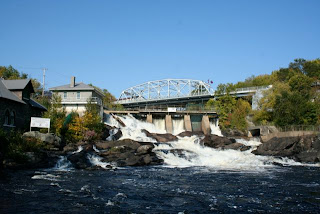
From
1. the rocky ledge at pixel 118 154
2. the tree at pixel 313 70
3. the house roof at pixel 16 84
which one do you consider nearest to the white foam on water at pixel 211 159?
the rocky ledge at pixel 118 154

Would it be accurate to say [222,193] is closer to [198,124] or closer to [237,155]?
[237,155]

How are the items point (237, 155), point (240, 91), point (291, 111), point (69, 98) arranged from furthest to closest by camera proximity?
point (240, 91)
point (69, 98)
point (291, 111)
point (237, 155)

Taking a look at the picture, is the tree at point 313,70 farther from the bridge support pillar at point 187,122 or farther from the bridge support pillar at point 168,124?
the bridge support pillar at point 168,124

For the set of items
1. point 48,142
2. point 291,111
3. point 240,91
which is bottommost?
point 48,142

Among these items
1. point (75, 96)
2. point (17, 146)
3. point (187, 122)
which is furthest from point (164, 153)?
point (187, 122)

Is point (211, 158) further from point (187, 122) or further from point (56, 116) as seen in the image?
point (187, 122)

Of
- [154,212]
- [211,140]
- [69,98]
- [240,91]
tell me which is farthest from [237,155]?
[240,91]

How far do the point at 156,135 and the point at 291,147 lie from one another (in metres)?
21.0

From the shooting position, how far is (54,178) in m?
21.3

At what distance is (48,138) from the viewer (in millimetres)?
33469

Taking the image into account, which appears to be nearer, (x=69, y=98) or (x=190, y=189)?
(x=190, y=189)

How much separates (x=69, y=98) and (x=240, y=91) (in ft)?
137

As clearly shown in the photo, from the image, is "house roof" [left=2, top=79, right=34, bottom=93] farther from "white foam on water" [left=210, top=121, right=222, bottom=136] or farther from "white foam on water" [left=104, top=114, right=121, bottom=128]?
"white foam on water" [left=210, top=121, right=222, bottom=136]

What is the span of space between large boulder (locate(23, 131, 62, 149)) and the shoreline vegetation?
0.16m
